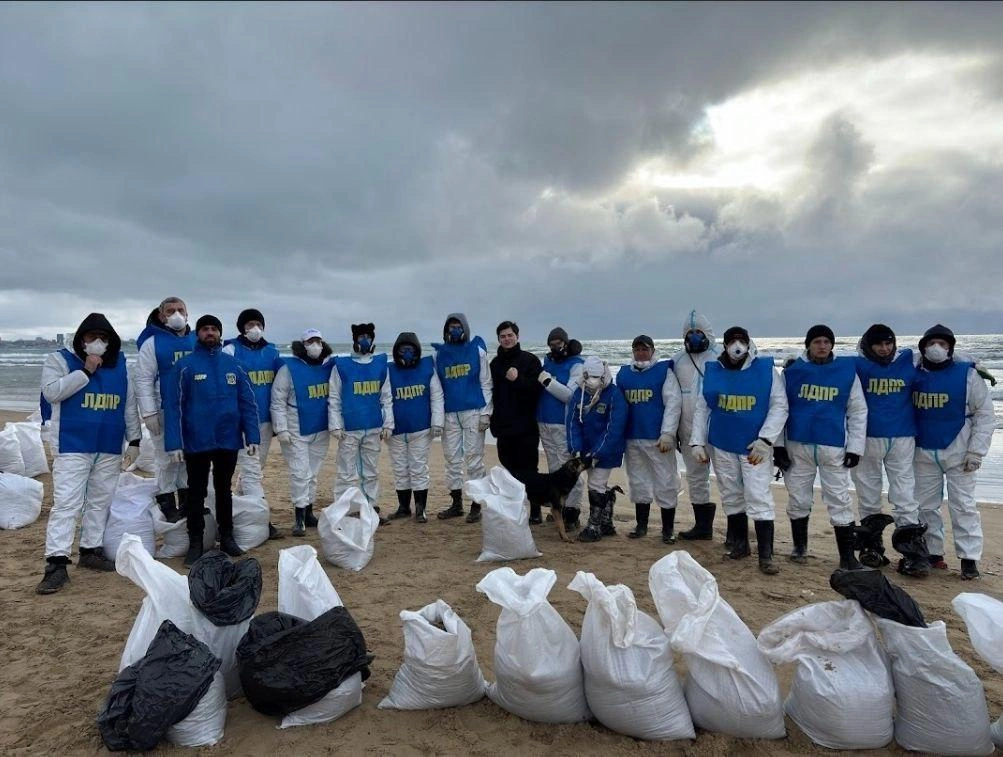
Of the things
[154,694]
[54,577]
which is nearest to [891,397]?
[154,694]

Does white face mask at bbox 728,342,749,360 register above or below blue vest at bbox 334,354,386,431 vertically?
above

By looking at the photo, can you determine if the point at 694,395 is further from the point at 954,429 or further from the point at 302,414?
the point at 302,414

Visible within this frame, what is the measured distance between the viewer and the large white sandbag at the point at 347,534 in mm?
4773

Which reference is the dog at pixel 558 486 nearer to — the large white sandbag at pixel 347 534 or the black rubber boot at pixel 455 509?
the black rubber boot at pixel 455 509

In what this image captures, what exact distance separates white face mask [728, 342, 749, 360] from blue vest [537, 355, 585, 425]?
1534 millimetres

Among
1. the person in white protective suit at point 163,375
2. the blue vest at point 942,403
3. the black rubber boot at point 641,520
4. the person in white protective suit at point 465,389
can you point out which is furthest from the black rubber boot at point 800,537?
the person in white protective suit at point 163,375

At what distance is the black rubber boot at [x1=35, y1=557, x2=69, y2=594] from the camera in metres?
4.32

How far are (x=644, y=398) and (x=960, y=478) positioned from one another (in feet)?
8.38

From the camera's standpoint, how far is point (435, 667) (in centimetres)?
268

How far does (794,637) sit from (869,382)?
3253 millimetres

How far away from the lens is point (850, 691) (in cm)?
240

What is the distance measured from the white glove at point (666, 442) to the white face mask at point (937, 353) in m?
2.12

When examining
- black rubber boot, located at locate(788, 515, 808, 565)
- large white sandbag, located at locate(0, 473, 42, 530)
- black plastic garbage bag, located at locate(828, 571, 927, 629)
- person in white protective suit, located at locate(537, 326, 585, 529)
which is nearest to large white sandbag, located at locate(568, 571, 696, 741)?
black plastic garbage bag, located at locate(828, 571, 927, 629)

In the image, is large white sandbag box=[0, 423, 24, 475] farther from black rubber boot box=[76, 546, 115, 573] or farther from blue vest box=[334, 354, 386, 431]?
blue vest box=[334, 354, 386, 431]
